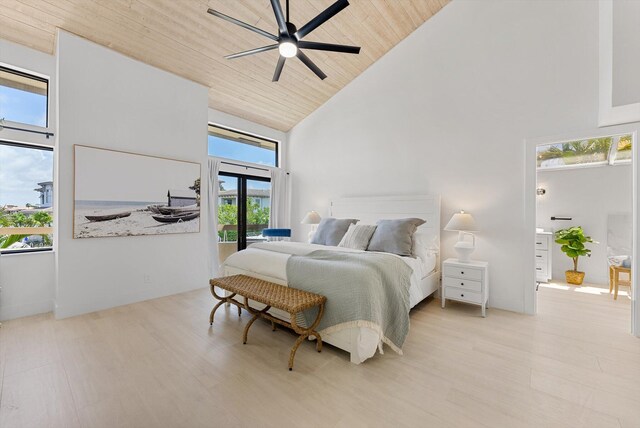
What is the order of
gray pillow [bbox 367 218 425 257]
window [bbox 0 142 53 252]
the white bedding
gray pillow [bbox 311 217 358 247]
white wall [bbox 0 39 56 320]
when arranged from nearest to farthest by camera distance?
the white bedding, white wall [bbox 0 39 56 320], window [bbox 0 142 53 252], gray pillow [bbox 367 218 425 257], gray pillow [bbox 311 217 358 247]

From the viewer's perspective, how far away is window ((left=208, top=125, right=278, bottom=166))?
4790mm

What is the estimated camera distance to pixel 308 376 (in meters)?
1.97

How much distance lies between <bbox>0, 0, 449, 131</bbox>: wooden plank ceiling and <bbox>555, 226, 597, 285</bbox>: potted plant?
13.1 ft

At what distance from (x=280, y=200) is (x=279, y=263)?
9.87 ft

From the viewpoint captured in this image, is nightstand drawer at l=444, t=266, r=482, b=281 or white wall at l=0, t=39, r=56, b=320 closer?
white wall at l=0, t=39, r=56, b=320

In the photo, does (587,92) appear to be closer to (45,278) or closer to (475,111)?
(475,111)

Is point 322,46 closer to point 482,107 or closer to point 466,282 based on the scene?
point 482,107

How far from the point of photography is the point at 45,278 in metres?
3.19

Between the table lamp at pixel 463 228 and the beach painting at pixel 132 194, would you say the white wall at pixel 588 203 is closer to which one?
the table lamp at pixel 463 228

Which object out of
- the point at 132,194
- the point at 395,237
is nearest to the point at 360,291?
the point at 395,237

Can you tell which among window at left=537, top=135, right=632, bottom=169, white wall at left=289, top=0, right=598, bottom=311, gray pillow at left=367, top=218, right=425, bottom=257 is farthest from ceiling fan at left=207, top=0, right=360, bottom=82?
window at left=537, top=135, right=632, bottom=169

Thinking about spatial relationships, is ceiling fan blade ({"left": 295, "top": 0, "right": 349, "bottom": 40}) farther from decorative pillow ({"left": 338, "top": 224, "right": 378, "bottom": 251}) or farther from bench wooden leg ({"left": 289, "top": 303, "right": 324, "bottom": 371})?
bench wooden leg ({"left": 289, "top": 303, "right": 324, "bottom": 371})

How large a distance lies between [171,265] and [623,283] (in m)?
6.16

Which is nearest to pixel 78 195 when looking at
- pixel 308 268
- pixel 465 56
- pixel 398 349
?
pixel 308 268
